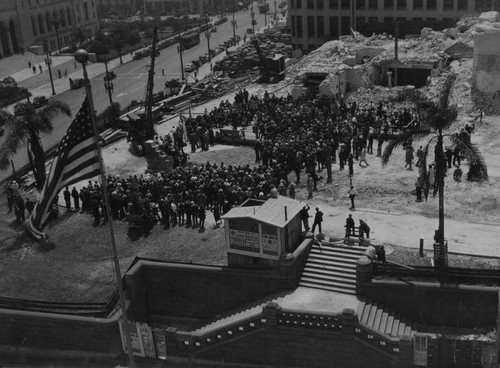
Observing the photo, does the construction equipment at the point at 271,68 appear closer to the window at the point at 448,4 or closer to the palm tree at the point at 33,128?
the window at the point at 448,4

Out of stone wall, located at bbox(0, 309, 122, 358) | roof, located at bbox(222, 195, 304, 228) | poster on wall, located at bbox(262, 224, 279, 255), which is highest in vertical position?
roof, located at bbox(222, 195, 304, 228)

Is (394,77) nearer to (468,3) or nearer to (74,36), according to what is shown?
(468,3)

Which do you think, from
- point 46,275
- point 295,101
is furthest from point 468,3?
point 46,275

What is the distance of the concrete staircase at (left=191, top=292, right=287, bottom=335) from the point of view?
28.6m

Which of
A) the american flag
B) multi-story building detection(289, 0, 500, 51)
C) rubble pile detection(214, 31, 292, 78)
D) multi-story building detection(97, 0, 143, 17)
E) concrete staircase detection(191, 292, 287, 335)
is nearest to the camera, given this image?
the american flag

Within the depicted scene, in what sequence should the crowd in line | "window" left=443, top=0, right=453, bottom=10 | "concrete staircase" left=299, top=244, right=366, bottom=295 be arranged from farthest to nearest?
"window" left=443, top=0, right=453, bottom=10 → the crowd in line → "concrete staircase" left=299, top=244, right=366, bottom=295

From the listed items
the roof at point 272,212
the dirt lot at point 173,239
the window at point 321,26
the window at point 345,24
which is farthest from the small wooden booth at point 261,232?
the window at point 321,26

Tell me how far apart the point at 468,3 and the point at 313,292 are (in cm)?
6909

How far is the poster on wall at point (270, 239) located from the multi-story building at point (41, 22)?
286 feet

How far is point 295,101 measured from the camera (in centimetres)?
5591

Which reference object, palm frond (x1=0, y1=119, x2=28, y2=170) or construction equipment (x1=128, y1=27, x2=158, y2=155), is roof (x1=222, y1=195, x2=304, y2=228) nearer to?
palm frond (x1=0, y1=119, x2=28, y2=170)

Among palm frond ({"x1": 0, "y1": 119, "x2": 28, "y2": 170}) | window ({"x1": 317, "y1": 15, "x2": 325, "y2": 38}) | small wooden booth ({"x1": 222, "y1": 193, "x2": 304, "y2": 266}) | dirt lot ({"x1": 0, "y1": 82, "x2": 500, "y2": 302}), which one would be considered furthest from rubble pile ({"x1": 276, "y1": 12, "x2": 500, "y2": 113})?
small wooden booth ({"x1": 222, "y1": 193, "x2": 304, "y2": 266})

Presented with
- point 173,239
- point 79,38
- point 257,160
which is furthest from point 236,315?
point 79,38

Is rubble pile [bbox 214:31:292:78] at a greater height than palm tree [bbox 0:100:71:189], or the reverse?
palm tree [bbox 0:100:71:189]
